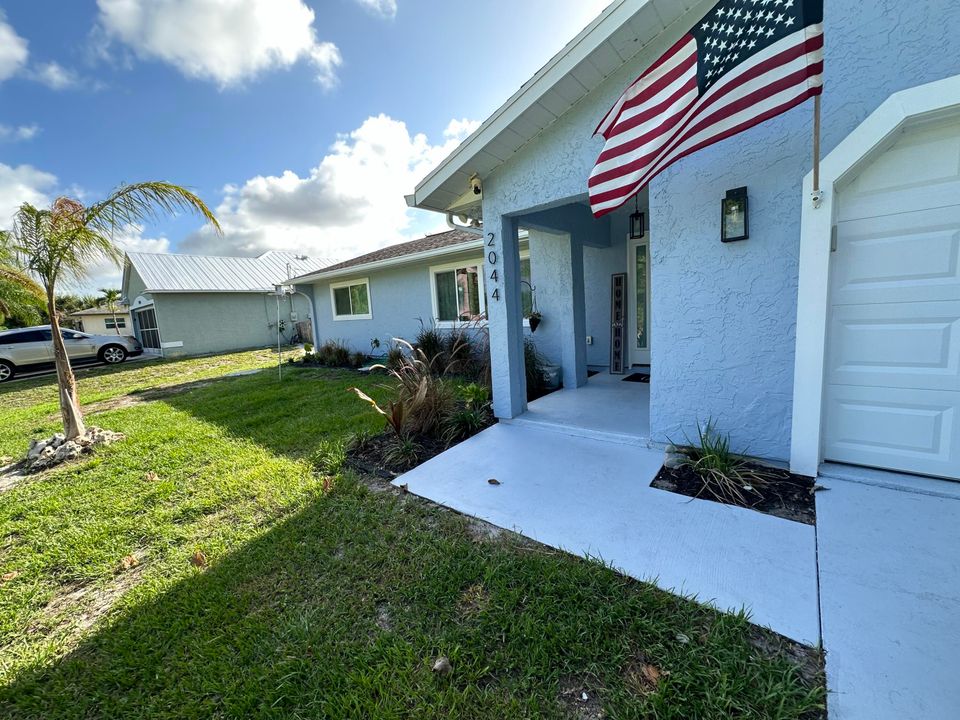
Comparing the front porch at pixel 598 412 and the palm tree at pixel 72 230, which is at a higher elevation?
the palm tree at pixel 72 230

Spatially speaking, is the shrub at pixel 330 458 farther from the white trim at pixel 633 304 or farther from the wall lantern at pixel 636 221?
the white trim at pixel 633 304

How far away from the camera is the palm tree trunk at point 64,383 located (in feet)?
16.4

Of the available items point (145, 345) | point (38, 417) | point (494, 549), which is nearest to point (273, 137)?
point (38, 417)

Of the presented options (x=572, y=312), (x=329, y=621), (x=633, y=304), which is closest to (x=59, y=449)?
(x=329, y=621)

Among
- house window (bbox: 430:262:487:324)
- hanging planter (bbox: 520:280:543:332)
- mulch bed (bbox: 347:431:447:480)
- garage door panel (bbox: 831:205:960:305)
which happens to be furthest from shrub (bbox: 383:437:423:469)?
house window (bbox: 430:262:487:324)

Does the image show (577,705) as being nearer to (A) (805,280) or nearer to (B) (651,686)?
(B) (651,686)

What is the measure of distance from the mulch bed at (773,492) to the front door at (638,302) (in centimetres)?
459

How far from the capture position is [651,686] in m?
1.65

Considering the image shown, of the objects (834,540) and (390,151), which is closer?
(834,540)

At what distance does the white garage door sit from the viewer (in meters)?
2.66

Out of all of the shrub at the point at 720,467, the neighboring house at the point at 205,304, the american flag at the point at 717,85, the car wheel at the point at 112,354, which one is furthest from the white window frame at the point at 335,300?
Answer: the shrub at the point at 720,467

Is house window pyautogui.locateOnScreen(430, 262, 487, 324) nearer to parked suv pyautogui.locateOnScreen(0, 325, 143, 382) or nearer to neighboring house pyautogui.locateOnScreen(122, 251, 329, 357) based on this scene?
neighboring house pyautogui.locateOnScreen(122, 251, 329, 357)

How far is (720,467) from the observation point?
3312 millimetres

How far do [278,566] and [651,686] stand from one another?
94.2 inches
